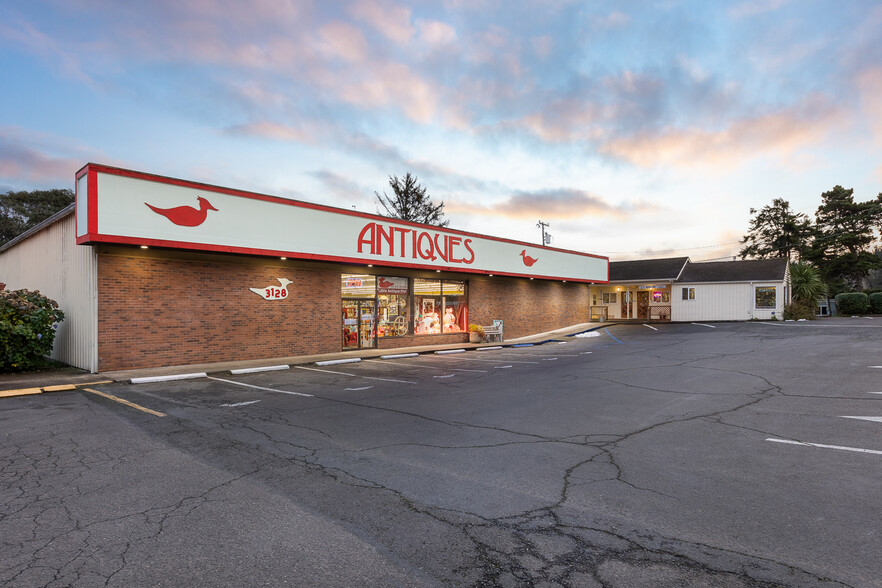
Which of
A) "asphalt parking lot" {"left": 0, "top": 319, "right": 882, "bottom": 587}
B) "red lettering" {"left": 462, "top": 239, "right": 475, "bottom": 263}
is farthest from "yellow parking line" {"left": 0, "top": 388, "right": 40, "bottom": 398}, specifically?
"red lettering" {"left": 462, "top": 239, "right": 475, "bottom": 263}

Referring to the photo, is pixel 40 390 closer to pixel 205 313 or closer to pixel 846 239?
pixel 205 313

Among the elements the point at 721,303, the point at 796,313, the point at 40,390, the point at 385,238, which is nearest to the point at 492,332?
the point at 385,238

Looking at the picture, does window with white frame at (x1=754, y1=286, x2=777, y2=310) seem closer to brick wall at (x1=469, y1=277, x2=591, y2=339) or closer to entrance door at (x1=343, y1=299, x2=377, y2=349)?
brick wall at (x1=469, y1=277, x2=591, y2=339)

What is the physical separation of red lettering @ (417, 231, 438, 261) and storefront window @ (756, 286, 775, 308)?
28.4 meters

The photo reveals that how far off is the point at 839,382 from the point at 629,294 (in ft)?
105

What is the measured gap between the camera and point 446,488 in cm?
466

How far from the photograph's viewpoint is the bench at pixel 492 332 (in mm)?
24156

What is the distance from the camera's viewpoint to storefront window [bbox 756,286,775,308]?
114 feet

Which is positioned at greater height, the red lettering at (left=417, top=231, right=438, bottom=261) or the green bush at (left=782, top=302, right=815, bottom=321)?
the red lettering at (left=417, top=231, right=438, bottom=261)

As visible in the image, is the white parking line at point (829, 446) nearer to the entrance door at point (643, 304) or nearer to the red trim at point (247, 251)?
the red trim at point (247, 251)

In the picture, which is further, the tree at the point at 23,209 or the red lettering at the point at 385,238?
the tree at the point at 23,209

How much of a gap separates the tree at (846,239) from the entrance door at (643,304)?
100 feet

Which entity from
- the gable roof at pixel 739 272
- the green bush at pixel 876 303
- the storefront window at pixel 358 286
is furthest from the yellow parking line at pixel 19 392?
the green bush at pixel 876 303

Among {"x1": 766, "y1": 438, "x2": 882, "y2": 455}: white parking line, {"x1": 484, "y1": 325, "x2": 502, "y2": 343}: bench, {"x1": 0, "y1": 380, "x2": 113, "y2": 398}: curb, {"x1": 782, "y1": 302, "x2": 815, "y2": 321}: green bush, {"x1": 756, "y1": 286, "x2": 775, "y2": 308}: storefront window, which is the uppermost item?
{"x1": 756, "y1": 286, "x2": 775, "y2": 308}: storefront window
